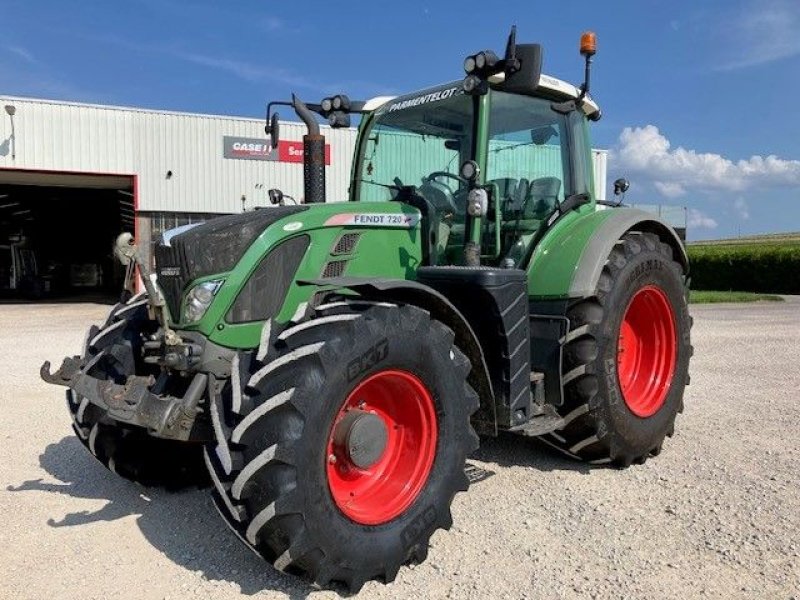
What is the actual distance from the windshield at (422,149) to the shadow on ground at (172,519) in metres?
2.19

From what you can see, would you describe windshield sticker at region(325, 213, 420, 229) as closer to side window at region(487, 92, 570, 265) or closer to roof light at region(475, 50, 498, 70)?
side window at region(487, 92, 570, 265)

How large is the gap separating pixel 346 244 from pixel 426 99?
4.36ft

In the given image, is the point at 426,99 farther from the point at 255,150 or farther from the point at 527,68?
the point at 255,150

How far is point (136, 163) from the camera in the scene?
19188 millimetres

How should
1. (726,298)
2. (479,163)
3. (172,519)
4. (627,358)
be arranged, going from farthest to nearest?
(726,298), (627,358), (479,163), (172,519)

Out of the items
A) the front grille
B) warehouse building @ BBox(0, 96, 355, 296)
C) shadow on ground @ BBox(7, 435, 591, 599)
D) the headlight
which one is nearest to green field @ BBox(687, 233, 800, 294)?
warehouse building @ BBox(0, 96, 355, 296)

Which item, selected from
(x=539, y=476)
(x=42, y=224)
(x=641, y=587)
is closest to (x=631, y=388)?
(x=539, y=476)

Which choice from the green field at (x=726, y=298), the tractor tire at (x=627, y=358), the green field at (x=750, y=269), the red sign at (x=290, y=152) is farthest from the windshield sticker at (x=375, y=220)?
the green field at (x=750, y=269)

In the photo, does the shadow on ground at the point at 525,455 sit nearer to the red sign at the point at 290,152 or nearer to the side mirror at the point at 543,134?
the side mirror at the point at 543,134

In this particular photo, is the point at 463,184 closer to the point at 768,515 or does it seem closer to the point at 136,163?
the point at 768,515

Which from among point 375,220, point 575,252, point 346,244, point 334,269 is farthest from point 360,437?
point 575,252

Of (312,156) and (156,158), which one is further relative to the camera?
(156,158)

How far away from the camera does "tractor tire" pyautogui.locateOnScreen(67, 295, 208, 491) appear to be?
3.94 meters

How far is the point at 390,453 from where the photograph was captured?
11.5 ft
